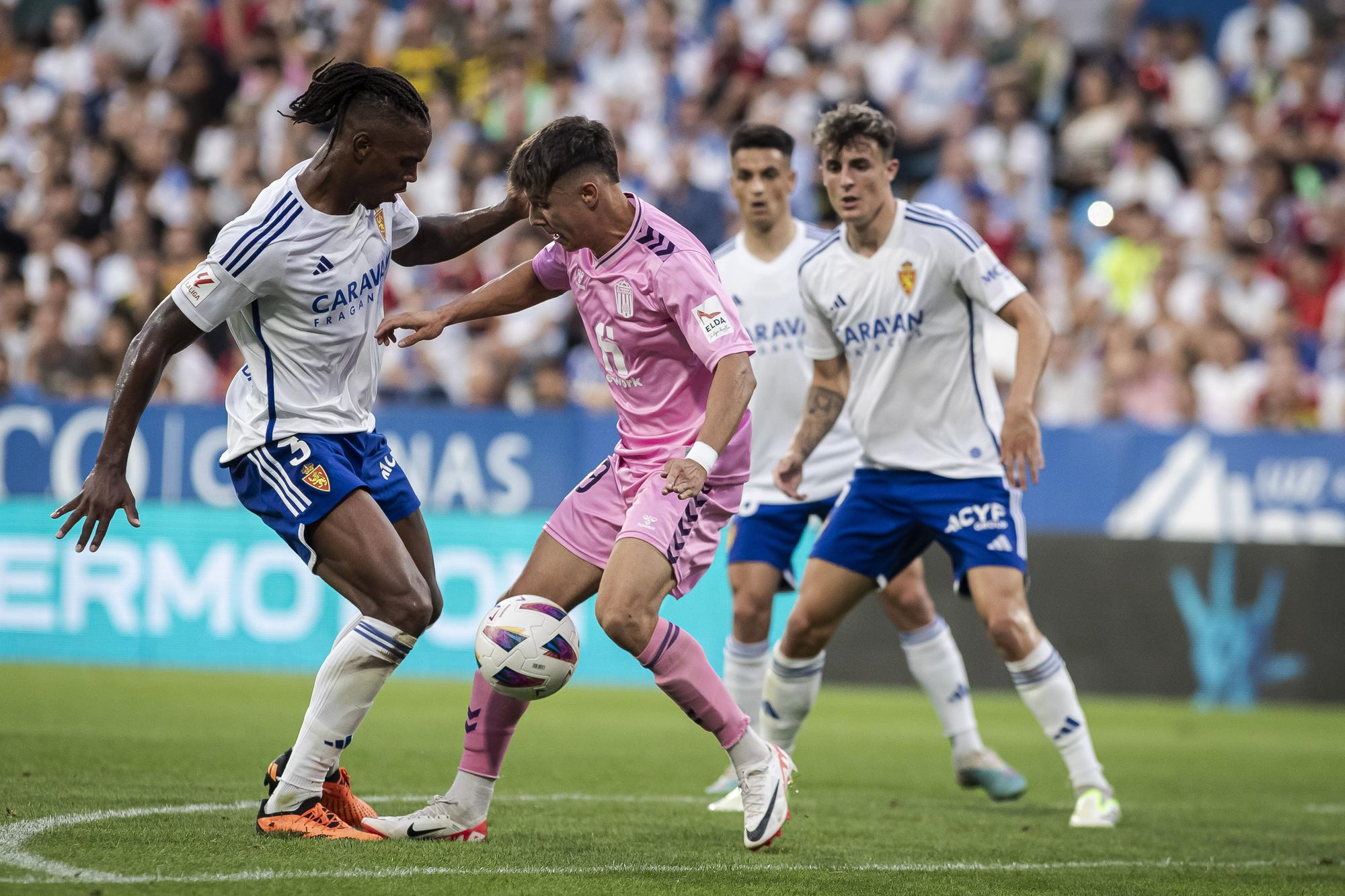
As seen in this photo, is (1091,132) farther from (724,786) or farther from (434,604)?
(434,604)

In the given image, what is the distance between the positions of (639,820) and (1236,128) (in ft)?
42.4

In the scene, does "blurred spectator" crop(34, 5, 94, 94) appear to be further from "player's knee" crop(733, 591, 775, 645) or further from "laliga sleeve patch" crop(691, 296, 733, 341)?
"laliga sleeve patch" crop(691, 296, 733, 341)

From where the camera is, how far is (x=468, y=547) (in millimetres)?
12797

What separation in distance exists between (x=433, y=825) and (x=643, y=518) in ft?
4.38

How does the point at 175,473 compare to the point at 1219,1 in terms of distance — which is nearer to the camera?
the point at 175,473

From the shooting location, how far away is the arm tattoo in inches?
289

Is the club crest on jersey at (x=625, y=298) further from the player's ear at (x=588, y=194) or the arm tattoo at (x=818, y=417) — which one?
the arm tattoo at (x=818, y=417)

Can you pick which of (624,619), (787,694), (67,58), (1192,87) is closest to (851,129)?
(787,694)

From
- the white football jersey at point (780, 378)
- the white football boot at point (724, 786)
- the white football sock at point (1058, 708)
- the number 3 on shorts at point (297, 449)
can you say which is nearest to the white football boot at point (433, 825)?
the number 3 on shorts at point (297, 449)

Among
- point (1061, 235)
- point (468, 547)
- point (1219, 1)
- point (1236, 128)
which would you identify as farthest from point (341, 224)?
point (1219, 1)

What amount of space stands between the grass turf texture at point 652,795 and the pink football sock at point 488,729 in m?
0.28

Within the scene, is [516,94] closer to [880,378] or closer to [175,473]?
[175,473]

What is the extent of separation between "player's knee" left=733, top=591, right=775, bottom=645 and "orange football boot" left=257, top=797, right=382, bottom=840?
2760 mm

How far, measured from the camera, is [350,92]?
224 inches
